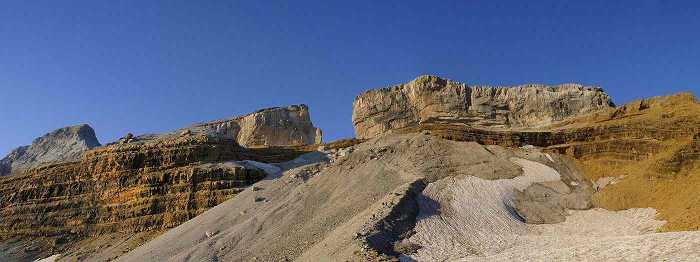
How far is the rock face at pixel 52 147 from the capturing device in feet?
271

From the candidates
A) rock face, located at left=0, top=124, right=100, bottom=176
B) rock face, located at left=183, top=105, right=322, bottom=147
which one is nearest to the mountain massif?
rock face, located at left=183, top=105, right=322, bottom=147

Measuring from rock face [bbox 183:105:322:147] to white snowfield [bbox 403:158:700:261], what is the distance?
3896 cm

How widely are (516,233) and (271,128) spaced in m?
47.0

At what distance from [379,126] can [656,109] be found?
26.1m

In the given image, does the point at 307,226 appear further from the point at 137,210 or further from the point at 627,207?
the point at 627,207

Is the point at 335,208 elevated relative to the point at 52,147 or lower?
lower

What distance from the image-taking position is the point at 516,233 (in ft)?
84.9

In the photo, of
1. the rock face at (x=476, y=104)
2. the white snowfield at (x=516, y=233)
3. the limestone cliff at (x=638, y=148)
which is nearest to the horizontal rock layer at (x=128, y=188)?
the white snowfield at (x=516, y=233)

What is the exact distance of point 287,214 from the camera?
2788cm

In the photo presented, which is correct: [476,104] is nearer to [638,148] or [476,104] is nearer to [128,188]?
[638,148]

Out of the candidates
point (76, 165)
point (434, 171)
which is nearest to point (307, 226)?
point (434, 171)

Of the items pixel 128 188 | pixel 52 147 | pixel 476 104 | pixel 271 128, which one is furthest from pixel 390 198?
pixel 52 147

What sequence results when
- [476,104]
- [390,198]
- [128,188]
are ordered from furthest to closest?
[476,104], [128,188], [390,198]

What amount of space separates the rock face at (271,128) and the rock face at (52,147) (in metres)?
22.2
